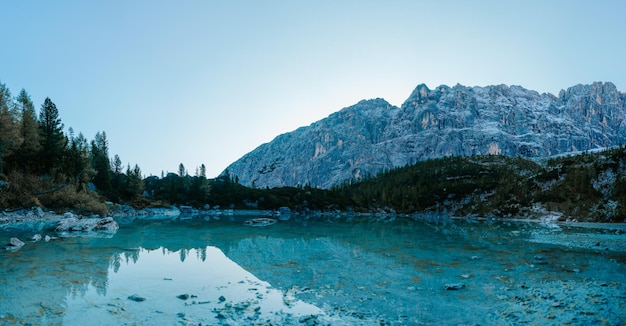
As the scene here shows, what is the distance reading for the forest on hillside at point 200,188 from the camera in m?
65.3

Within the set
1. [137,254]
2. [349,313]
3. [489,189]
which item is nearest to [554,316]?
[349,313]

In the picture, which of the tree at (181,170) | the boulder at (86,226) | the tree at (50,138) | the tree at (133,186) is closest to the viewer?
the boulder at (86,226)

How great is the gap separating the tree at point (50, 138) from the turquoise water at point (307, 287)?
58823mm

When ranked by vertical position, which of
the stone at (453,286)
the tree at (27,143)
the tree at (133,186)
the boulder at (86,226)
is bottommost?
the stone at (453,286)

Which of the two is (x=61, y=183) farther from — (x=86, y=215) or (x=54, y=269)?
(x=54, y=269)

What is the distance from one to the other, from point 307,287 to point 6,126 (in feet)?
221

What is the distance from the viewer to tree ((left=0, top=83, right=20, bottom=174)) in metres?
58.1

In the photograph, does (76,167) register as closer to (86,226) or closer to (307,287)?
(86,226)

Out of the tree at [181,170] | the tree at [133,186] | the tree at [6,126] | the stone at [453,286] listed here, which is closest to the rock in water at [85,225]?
the tree at [6,126]

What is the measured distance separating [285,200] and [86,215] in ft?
336

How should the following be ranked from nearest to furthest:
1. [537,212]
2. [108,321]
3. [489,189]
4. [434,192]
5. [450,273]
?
[108,321]
[450,273]
[537,212]
[489,189]
[434,192]

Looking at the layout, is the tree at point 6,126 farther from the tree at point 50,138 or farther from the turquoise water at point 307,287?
the turquoise water at point 307,287

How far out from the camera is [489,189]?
178000 mm

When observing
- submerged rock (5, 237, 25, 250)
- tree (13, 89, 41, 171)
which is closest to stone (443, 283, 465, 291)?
submerged rock (5, 237, 25, 250)
